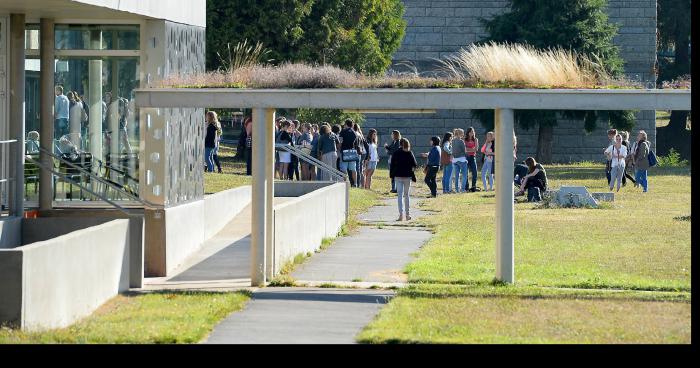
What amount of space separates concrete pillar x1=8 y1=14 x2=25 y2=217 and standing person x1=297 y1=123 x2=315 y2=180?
14.4 metres

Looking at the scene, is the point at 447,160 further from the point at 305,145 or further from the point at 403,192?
the point at 403,192

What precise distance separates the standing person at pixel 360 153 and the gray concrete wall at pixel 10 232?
15735 mm

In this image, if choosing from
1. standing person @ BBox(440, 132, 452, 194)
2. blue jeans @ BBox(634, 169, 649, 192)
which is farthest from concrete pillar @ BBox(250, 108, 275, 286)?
blue jeans @ BBox(634, 169, 649, 192)

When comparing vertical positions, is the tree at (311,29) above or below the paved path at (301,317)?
above

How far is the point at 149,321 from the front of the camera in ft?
40.9

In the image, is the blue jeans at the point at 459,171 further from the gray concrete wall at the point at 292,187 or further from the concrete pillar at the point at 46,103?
the concrete pillar at the point at 46,103

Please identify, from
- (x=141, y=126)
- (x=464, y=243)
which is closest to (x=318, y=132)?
(x=464, y=243)

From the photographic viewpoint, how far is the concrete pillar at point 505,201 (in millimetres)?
15523

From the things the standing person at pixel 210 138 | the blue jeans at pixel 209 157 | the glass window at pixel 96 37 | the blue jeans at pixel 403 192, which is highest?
the glass window at pixel 96 37

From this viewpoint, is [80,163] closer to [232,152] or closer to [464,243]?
[464,243]

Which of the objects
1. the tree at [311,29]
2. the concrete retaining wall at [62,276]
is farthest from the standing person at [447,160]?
the concrete retaining wall at [62,276]

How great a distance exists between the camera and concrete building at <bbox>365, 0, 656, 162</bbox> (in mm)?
50062

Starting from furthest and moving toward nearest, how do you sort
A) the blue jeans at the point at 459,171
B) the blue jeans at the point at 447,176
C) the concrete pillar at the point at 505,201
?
the blue jeans at the point at 447,176 → the blue jeans at the point at 459,171 → the concrete pillar at the point at 505,201

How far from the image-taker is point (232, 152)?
45.5 m
